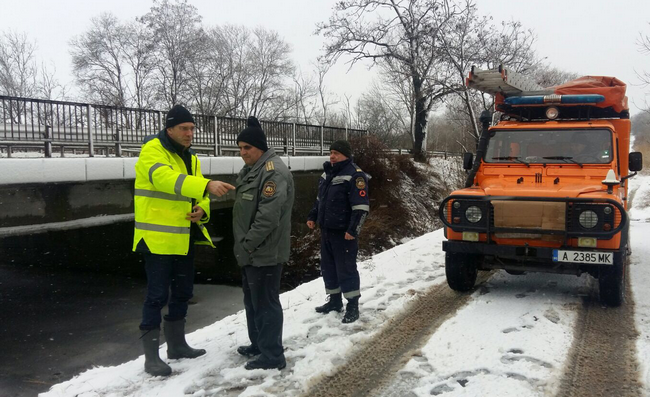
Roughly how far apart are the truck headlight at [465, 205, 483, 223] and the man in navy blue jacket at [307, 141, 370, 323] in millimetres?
1395

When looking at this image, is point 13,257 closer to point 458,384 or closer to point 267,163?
point 267,163

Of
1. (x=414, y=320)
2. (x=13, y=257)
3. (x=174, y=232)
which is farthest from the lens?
(x=13, y=257)

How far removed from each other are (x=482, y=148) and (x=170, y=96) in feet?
94.6

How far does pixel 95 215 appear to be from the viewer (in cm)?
796

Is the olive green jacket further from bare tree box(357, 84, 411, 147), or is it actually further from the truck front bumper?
bare tree box(357, 84, 411, 147)

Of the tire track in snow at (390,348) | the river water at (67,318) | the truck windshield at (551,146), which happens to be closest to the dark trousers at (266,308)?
the tire track in snow at (390,348)

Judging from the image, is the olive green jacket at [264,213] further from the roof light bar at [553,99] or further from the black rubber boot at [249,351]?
the roof light bar at [553,99]

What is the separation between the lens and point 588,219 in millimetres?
4773

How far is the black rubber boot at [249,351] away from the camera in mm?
3889

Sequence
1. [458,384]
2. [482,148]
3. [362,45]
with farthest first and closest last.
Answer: [362,45] → [482,148] → [458,384]

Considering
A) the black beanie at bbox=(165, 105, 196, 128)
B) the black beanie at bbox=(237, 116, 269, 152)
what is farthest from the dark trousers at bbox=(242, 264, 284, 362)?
the black beanie at bbox=(165, 105, 196, 128)

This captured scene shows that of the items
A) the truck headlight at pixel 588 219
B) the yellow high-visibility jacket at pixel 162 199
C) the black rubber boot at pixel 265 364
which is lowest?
the black rubber boot at pixel 265 364

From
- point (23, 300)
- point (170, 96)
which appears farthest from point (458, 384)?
point (170, 96)

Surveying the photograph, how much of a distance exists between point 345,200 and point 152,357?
7.79 ft
